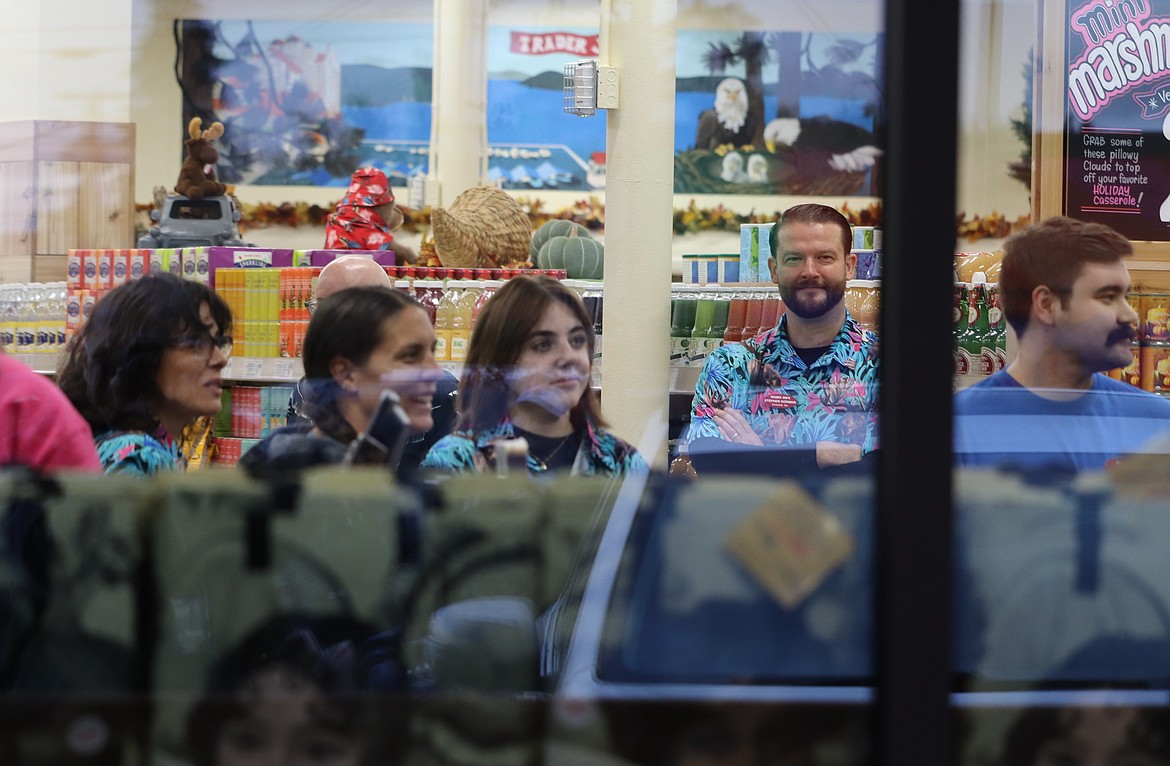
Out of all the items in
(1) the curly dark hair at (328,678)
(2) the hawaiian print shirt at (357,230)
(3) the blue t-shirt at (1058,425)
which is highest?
(2) the hawaiian print shirt at (357,230)

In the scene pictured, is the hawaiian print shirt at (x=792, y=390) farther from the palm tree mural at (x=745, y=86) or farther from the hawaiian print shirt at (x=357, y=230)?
the hawaiian print shirt at (x=357, y=230)

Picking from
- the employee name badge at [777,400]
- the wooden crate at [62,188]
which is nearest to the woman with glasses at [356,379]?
the employee name badge at [777,400]

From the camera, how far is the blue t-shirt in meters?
1.63

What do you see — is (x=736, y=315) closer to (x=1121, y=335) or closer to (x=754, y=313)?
(x=754, y=313)

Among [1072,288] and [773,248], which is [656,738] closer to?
[1072,288]

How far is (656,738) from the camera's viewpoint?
144 cm

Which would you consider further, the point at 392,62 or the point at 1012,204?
the point at 392,62

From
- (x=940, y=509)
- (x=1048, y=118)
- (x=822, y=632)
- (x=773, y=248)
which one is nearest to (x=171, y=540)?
(x=822, y=632)

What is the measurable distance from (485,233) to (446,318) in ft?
4.28

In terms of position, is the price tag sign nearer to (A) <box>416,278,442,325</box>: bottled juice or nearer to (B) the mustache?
(A) <box>416,278,442,325</box>: bottled juice

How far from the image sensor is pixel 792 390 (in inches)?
98.7

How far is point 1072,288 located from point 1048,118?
105 centimetres

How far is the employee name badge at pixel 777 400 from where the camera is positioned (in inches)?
94.8

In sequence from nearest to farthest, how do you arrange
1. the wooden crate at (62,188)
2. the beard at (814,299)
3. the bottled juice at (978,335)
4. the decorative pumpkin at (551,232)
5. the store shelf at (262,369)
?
the bottled juice at (978,335), the store shelf at (262,369), the wooden crate at (62,188), the beard at (814,299), the decorative pumpkin at (551,232)
